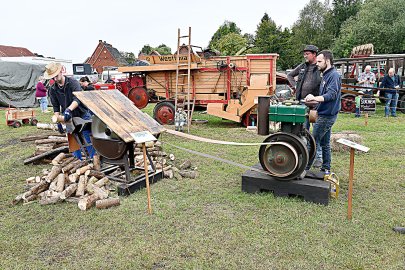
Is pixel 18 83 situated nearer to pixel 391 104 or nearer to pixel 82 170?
pixel 82 170

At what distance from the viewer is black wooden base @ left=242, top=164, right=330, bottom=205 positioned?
156 inches

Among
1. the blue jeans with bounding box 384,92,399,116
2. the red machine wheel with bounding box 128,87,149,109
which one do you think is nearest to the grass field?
the red machine wheel with bounding box 128,87,149,109

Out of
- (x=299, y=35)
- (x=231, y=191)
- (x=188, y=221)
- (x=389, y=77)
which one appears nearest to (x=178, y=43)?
(x=231, y=191)

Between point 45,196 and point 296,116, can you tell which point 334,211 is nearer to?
point 296,116

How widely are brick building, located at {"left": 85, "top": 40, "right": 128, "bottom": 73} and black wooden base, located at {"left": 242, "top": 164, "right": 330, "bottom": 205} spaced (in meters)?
48.5

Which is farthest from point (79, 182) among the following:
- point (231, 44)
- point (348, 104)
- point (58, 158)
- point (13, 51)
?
point (13, 51)

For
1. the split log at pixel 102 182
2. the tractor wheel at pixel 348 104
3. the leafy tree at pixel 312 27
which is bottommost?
the split log at pixel 102 182

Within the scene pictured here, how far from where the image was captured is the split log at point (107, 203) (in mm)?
4031

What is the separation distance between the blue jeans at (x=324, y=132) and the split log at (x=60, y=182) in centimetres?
376

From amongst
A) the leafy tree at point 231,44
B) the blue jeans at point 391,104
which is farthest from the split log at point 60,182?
the leafy tree at point 231,44

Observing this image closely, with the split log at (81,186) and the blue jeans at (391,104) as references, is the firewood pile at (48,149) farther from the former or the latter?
the blue jeans at (391,104)

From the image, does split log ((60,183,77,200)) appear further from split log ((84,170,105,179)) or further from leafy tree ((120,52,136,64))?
leafy tree ((120,52,136,64))

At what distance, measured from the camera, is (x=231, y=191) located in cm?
451

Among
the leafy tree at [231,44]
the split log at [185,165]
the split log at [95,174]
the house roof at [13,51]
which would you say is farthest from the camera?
the house roof at [13,51]
